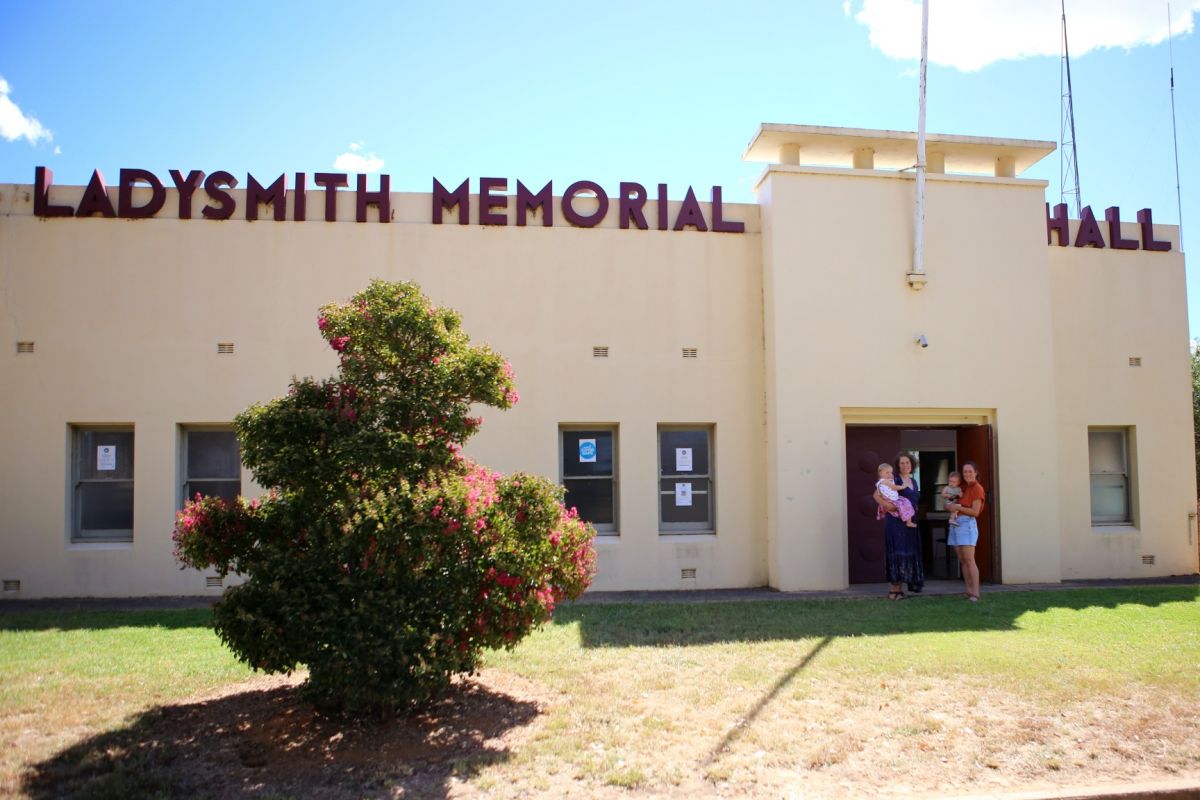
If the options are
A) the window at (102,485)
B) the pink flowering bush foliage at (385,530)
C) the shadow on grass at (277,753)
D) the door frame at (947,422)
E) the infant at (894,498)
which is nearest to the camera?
the shadow on grass at (277,753)

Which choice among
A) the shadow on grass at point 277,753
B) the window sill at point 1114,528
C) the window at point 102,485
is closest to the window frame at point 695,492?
the window sill at point 1114,528

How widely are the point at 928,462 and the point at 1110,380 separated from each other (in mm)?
3020

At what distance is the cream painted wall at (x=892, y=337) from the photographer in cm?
1178

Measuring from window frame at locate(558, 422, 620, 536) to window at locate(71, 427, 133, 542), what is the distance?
18.5ft

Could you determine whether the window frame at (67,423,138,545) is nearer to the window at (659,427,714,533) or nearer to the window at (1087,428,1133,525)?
the window at (659,427,714,533)

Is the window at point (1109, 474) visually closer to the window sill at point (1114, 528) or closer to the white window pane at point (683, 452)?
the window sill at point (1114, 528)

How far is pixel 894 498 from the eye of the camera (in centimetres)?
1096

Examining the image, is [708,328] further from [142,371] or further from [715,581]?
[142,371]

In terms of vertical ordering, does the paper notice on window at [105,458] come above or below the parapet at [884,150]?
below

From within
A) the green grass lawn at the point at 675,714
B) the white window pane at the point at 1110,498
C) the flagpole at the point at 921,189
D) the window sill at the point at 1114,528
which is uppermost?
the flagpole at the point at 921,189

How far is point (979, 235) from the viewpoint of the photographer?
492 inches

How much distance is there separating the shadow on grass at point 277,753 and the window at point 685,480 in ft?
19.6

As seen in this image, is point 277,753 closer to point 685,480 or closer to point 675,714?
point 675,714

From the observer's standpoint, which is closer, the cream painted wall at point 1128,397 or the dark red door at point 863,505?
the dark red door at point 863,505
